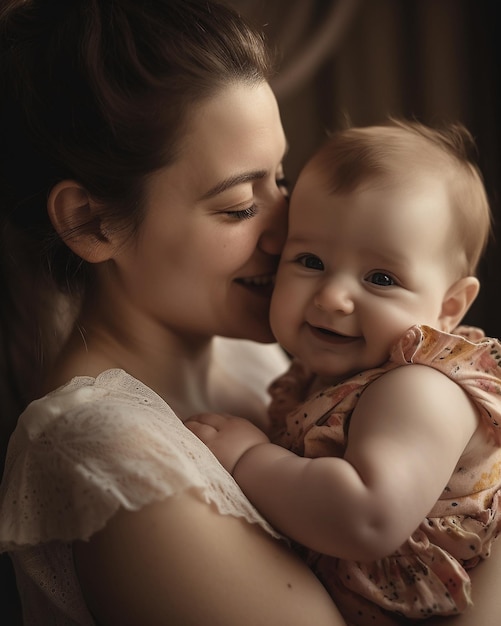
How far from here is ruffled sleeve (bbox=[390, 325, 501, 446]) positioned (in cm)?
100

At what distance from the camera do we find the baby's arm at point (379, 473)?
893mm

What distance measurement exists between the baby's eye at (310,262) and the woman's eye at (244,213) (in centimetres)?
13

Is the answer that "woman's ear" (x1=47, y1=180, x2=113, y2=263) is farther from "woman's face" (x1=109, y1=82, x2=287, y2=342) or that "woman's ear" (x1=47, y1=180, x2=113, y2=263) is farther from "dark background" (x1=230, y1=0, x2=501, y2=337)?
"dark background" (x1=230, y1=0, x2=501, y2=337)

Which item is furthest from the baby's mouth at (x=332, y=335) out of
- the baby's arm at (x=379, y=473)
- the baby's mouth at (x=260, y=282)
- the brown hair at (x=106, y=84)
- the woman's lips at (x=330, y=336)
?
the brown hair at (x=106, y=84)

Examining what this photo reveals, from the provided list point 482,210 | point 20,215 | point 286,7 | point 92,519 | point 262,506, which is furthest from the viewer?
point 286,7

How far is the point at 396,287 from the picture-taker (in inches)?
42.3

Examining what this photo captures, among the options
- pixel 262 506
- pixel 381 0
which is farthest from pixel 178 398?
pixel 381 0

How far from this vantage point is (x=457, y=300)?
1162mm

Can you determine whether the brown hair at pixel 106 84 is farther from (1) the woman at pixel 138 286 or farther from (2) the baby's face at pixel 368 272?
(2) the baby's face at pixel 368 272

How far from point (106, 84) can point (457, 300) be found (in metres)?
0.64

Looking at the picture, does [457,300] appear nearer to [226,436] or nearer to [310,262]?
[310,262]

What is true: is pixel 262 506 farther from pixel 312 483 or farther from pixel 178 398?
pixel 178 398

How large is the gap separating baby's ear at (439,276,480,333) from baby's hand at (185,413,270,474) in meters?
0.34

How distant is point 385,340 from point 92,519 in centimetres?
47
